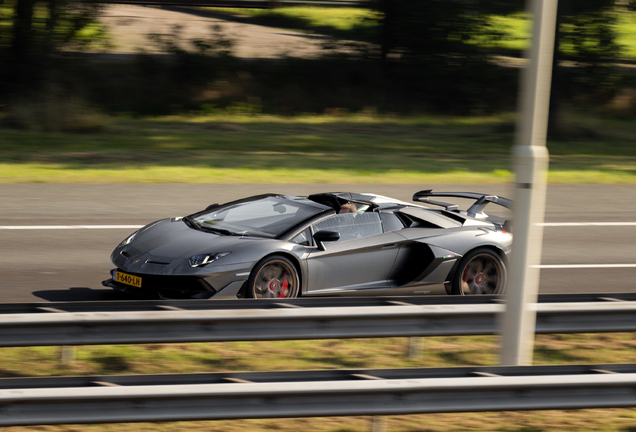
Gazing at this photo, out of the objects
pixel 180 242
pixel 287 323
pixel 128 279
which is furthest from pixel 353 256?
pixel 287 323

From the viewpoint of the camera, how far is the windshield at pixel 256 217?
8.88m

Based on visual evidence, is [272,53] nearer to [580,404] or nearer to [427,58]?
[427,58]

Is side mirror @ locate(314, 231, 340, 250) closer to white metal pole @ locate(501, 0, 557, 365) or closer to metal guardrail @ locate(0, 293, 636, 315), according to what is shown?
metal guardrail @ locate(0, 293, 636, 315)

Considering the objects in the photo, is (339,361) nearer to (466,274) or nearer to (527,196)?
(527,196)

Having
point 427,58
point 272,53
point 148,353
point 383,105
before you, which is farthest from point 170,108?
point 148,353

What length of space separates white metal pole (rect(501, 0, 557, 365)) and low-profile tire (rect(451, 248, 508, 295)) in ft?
10.4

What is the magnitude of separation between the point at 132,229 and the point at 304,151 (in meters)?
9.31

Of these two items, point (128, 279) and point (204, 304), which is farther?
point (128, 279)

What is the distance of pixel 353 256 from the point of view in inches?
351

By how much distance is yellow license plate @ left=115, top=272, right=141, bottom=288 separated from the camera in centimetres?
834

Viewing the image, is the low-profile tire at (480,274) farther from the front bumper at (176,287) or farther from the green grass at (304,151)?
the green grass at (304,151)

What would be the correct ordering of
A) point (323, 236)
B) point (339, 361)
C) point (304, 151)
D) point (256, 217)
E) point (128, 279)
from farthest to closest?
point (304, 151), point (256, 217), point (323, 236), point (128, 279), point (339, 361)

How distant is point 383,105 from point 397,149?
21.4 ft

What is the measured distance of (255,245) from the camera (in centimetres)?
843
